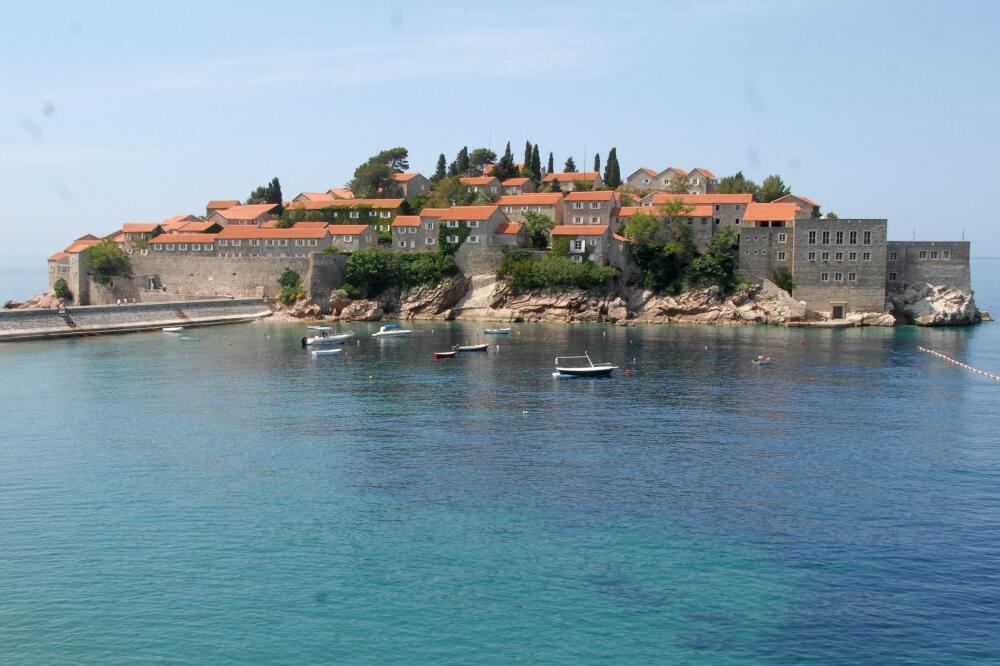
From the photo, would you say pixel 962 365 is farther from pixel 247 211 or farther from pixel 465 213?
pixel 247 211

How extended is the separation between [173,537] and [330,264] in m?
61.2

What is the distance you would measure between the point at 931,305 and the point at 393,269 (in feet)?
154

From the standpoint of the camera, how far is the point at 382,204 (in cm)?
9262

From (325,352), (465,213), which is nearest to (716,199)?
(465,213)

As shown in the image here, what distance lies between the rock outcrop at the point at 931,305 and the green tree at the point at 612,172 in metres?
37.9

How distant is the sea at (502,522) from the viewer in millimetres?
18547

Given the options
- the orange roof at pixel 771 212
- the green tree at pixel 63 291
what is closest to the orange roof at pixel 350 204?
the green tree at pixel 63 291

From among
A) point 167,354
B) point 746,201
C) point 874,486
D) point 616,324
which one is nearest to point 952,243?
point 746,201

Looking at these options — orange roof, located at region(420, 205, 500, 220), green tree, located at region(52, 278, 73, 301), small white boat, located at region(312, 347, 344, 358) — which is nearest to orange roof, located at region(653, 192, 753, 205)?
orange roof, located at region(420, 205, 500, 220)

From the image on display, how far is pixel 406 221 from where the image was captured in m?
87.6

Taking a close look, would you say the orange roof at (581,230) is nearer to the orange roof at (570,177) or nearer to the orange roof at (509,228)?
the orange roof at (509,228)

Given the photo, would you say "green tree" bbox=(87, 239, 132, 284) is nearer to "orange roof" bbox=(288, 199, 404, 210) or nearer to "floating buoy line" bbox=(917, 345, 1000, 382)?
"orange roof" bbox=(288, 199, 404, 210)

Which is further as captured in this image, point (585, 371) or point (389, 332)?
point (389, 332)

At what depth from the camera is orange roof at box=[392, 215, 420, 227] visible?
87.1 m
